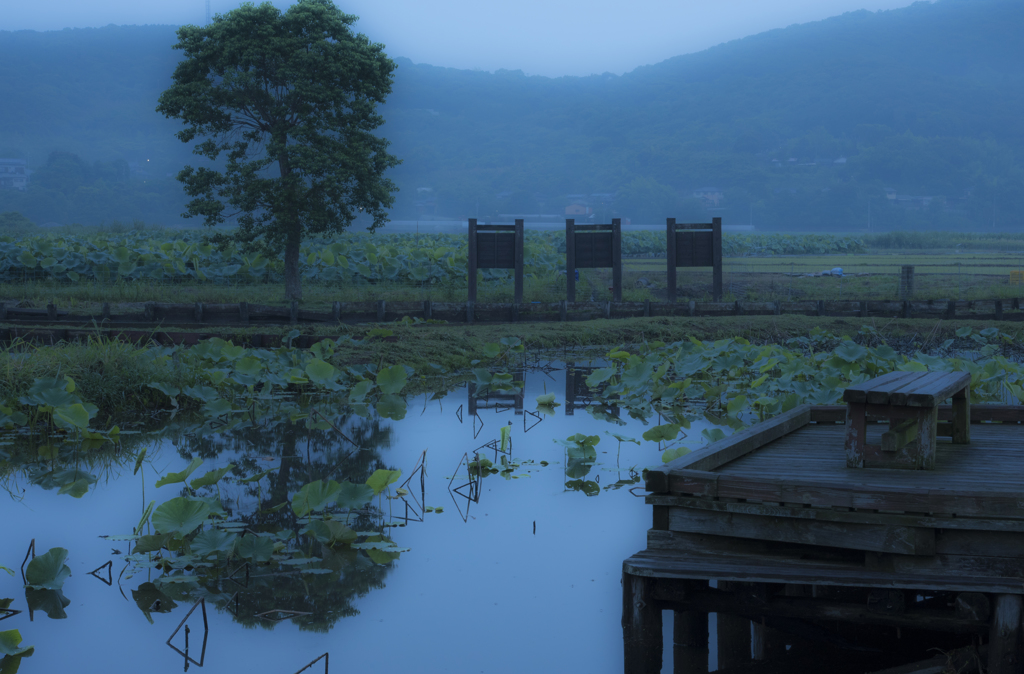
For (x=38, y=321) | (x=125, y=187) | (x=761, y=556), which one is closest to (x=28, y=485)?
(x=761, y=556)

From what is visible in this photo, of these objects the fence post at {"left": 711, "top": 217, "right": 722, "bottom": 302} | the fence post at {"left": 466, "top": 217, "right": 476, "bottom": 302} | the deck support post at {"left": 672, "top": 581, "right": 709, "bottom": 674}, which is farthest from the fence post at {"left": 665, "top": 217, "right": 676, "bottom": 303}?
the deck support post at {"left": 672, "top": 581, "right": 709, "bottom": 674}

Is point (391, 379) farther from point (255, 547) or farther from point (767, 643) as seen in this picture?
point (767, 643)

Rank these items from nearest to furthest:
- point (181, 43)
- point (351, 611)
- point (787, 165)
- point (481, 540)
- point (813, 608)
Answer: point (813, 608), point (351, 611), point (481, 540), point (181, 43), point (787, 165)

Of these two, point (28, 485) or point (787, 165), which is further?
point (787, 165)

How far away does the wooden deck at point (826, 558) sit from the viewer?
141 inches

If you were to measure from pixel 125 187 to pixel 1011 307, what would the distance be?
108 metres

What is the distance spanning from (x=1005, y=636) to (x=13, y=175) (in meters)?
130

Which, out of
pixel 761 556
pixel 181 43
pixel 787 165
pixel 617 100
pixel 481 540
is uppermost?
pixel 617 100

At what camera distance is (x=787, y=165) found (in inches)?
5202

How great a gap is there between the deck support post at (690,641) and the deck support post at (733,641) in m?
0.08

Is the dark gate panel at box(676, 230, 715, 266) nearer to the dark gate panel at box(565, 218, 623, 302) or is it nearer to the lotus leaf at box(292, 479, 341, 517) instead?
the dark gate panel at box(565, 218, 623, 302)

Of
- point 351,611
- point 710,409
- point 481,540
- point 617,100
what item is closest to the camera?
point 351,611

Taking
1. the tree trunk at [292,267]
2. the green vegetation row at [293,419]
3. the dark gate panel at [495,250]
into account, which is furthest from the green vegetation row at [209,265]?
the green vegetation row at [293,419]

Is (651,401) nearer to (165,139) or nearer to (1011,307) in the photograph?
(1011,307)
